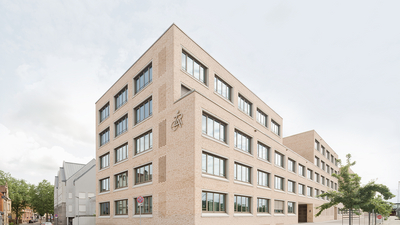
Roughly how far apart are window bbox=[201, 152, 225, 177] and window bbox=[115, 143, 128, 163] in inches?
495

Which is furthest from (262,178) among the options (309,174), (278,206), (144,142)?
(309,174)

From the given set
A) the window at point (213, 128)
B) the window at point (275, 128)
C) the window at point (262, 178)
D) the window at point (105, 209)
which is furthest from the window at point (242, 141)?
the window at point (105, 209)

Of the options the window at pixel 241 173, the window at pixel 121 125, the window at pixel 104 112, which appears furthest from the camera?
the window at pixel 104 112

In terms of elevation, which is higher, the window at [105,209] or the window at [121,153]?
the window at [121,153]

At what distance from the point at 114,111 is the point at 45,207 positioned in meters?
67.4

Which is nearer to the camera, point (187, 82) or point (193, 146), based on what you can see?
point (193, 146)

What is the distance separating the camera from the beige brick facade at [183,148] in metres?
20.7

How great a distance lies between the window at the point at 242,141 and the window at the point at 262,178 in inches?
135

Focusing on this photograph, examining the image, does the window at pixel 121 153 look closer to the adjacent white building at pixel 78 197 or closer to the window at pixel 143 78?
the window at pixel 143 78

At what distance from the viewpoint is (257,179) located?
29.1 metres

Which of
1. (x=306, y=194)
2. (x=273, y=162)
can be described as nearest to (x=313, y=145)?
(x=306, y=194)

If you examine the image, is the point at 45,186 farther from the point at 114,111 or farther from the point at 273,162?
the point at 273,162

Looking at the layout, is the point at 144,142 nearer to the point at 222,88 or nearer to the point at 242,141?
the point at 242,141

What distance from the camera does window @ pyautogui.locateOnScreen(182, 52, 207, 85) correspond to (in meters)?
24.8
